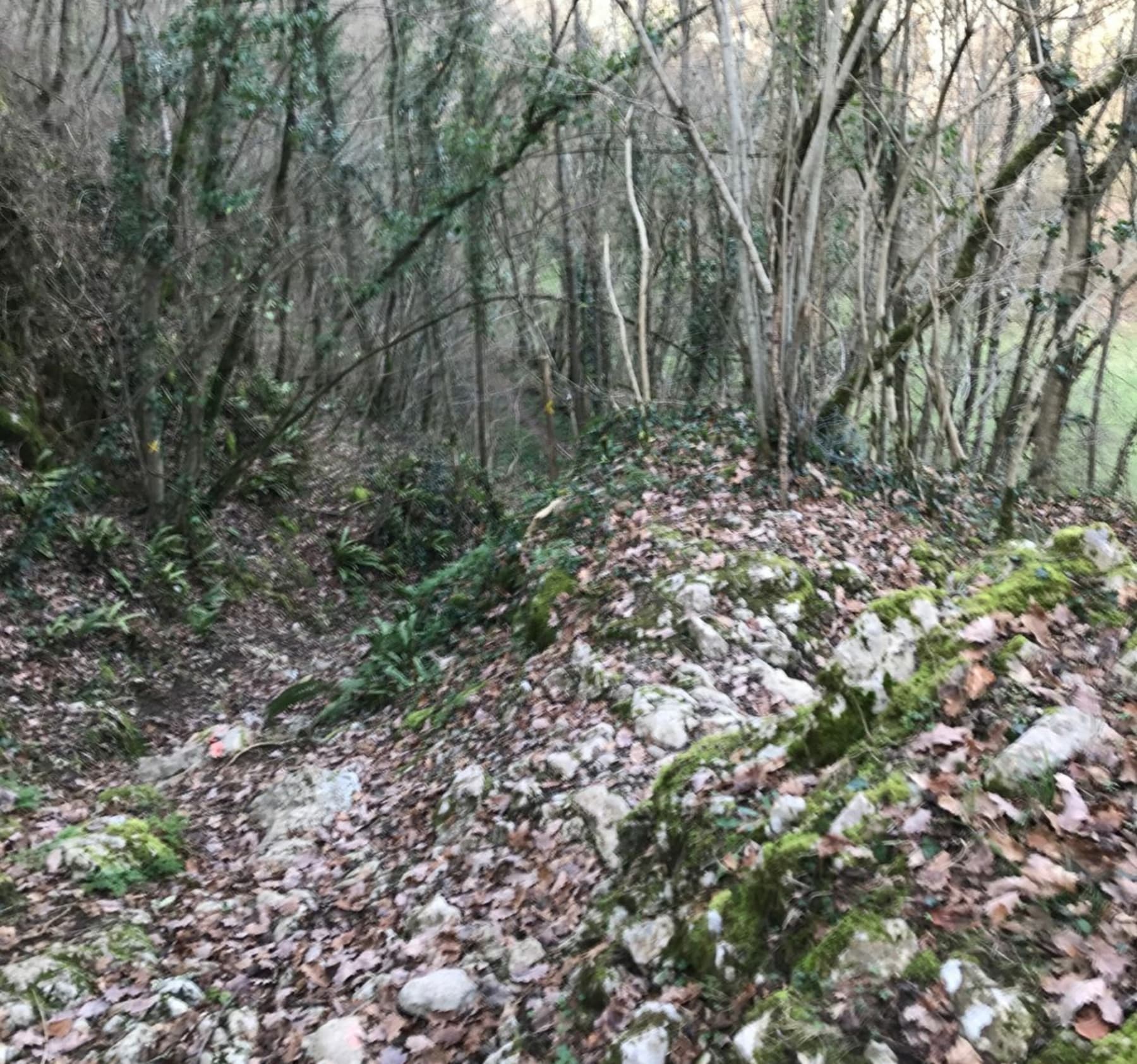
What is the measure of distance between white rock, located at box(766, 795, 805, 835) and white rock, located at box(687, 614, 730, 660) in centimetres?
266

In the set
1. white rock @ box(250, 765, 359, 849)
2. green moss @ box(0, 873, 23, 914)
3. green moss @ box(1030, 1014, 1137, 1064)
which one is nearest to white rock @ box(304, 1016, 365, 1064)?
white rock @ box(250, 765, 359, 849)

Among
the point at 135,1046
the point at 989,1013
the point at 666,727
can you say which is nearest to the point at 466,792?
the point at 666,727

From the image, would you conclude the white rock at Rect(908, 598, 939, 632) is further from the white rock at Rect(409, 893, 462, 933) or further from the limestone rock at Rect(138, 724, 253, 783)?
the limestone rock at Rect(138, 724, 253, 783)

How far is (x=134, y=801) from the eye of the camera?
6414mm

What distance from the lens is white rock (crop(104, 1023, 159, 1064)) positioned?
3.86m

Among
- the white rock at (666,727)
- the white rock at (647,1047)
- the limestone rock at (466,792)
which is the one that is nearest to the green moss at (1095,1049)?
the white rock at (647,1047)

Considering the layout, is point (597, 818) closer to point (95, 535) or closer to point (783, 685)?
point (783, 685)

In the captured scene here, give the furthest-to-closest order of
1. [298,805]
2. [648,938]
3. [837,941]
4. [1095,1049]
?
1. [298,805]
2. [648,938]
3. [837,941]
4. [1095,1049]

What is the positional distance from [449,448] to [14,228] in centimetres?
701

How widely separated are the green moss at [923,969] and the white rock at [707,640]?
3.62 meters

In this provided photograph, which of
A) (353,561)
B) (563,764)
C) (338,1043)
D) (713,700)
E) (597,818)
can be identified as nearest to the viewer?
(338,1043)

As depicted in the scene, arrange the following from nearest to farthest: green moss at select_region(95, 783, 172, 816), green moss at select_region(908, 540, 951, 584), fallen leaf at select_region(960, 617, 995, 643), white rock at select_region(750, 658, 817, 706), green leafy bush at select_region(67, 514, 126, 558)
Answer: fallen leaf at select_region(960, 617, 995, 643)
white rock at select_region(750, 658, 817, 706)
green moss at select_region(95, 783, 172, 816)
green moss at select_region(908, 540, 951, 584)
green leafy bush at select_region(67, 514, 126, 558)

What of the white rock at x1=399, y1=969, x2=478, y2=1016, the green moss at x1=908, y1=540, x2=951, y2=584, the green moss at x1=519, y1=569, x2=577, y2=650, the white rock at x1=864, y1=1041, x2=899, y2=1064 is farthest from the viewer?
the green moss at x1=908, y1=540, x2=951, y2=584

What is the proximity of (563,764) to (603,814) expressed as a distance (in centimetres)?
61
